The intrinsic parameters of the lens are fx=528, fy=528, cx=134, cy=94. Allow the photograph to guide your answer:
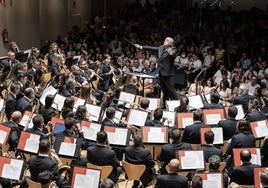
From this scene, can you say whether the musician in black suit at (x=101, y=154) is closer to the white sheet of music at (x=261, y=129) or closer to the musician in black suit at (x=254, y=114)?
the white sheet of music at (x=261, y=129)

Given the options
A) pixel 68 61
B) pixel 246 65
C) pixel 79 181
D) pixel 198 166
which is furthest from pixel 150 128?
pixel 246 65

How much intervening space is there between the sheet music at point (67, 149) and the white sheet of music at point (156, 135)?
1404 millimetres

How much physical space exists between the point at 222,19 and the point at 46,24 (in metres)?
7.17

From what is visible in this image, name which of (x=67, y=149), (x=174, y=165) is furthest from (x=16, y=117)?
(x=174, y=165)

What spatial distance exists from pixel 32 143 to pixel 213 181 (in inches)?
114

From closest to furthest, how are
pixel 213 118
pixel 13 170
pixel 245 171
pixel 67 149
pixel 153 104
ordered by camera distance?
pixel 13 170
pixel 245 171
pixel 67 149
pixel 213 118
pixel 153 104

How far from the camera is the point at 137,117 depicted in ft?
32.3

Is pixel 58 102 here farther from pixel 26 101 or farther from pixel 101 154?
pixel 101 154

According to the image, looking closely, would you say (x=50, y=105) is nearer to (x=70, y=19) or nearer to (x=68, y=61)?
(x=68, y=61)

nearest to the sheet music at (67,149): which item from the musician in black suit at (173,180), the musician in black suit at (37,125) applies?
the musician in black suit at (37,125)

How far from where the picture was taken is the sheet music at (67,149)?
26.8 feet

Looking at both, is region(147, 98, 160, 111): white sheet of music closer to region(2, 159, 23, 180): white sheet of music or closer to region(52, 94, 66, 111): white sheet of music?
region(52, 94, 66, 111): white sheet of music

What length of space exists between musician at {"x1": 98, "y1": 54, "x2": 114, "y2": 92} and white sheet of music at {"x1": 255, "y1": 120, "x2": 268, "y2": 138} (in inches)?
254

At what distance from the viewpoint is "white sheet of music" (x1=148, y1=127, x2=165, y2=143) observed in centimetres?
888
